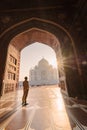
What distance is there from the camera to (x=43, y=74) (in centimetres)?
6950

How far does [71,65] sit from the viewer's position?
25.3ft

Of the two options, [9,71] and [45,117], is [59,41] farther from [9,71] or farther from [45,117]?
[45,117]

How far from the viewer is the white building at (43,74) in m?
68.1

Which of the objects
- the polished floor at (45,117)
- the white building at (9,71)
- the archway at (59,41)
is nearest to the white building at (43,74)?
the white building at (9,71)

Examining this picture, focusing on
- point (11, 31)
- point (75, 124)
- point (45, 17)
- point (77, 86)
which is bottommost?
point (75, 124)

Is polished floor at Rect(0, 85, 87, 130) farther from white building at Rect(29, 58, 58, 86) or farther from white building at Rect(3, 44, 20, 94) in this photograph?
white building at Rect(29, 58, 58, 86)

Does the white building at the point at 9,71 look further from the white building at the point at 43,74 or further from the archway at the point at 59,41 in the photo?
the white building at the point at 43,74

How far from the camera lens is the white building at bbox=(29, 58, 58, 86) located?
6811cm

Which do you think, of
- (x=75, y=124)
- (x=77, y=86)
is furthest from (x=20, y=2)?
(x=75, y=124)

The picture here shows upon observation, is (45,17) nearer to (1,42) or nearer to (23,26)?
(23,26)

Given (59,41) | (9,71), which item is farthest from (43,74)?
(59,41)

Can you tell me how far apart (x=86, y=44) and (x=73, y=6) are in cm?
388

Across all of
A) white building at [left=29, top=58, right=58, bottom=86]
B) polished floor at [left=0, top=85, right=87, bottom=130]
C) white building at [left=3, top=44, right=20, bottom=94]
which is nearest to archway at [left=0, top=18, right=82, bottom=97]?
white building at [left=3, top=44, right=20, bottom=94]

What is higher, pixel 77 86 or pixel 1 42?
pixel 1 42
